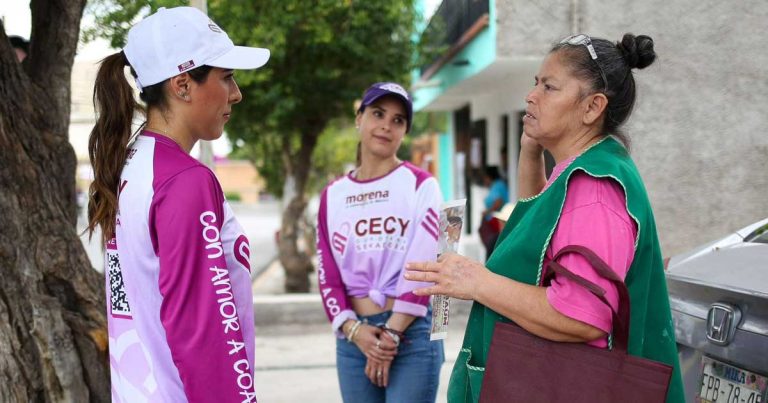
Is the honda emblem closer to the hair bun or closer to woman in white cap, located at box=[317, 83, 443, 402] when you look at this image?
the hair bun

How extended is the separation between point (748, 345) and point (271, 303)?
19.4 ft

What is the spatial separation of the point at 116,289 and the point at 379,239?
4.19 feet

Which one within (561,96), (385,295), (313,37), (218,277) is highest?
(313,37)

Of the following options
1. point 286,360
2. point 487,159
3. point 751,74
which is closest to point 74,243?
point 286,360

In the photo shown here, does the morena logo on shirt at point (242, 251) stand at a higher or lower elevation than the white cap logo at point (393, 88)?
lower

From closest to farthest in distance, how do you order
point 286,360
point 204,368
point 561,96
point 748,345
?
point 204,368 → point 561,96 → point 748,345 → point 286,360

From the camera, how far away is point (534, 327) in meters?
1.67

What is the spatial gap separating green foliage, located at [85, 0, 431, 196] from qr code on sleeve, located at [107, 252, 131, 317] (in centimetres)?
720

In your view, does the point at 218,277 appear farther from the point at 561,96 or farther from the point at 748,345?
the point at 748,345

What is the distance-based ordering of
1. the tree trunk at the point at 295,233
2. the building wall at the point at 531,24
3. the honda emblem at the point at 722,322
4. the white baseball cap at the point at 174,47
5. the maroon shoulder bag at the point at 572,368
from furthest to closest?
the tree trunk at the point at 295,233 → the building wall at the point at 531,24 → the honda emblem at the point at 722,322 → the white baseball cap at the point at 174,47 → the maroon shoulder bag at the point at 572,368

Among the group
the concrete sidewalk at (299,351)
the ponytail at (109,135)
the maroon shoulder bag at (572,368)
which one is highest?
the ponytail at (109,135)

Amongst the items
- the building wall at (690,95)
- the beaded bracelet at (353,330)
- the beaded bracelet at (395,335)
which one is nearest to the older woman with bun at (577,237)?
the beaded bracelet at (395,335)

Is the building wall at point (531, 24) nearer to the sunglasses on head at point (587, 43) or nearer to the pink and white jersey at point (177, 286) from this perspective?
the sunglasses on head at point (587, 43)

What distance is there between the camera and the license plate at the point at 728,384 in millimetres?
2156
